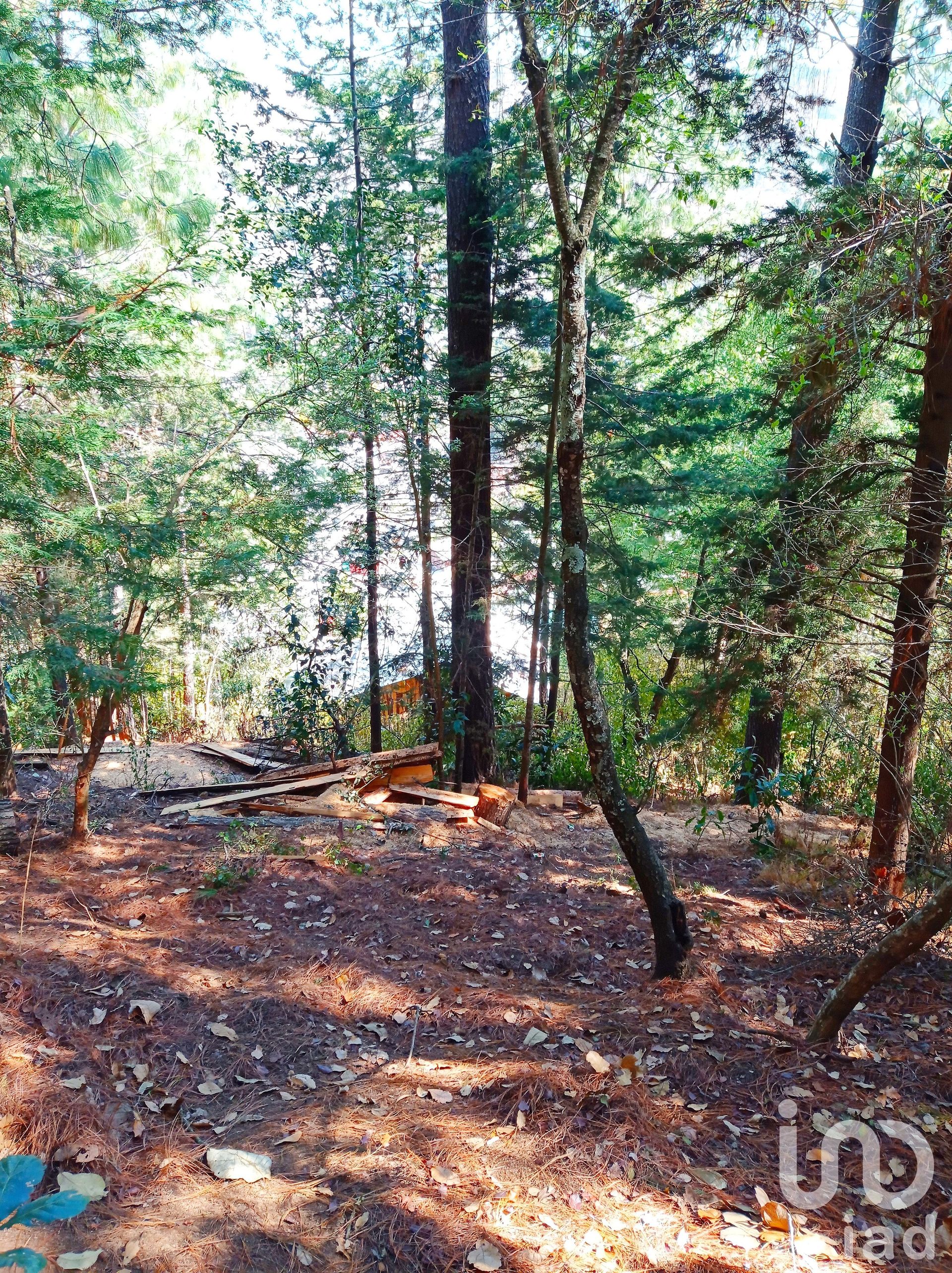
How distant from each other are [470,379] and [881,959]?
6.65 meters

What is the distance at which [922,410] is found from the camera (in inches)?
194

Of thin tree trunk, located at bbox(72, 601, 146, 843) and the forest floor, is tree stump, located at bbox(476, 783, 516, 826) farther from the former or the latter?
thin tree trunk, located at bbox(72, 601, 146, 843)

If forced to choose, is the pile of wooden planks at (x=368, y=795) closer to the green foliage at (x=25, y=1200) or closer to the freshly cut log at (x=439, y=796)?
the freshly cut log at (x=439, y=796)

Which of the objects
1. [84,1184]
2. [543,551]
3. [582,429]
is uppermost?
[543,551]

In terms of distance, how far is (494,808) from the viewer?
287 inches

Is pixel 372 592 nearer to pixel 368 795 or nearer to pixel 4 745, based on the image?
pixel 368 795

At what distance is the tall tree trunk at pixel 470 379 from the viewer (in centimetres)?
792

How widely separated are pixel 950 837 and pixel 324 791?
16.5 feet

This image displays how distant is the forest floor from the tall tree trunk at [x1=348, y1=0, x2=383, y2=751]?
10.5 ft

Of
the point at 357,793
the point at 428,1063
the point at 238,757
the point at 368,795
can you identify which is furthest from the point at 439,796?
the point at 428,1063

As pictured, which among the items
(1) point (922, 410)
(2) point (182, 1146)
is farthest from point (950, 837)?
(2) point (182, 1146)

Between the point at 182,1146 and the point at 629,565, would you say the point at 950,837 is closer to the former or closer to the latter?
the point at 182,1146

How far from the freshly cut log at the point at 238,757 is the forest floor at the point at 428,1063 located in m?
3.07

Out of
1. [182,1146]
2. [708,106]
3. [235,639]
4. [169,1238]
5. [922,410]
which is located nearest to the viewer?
[169,1238]
